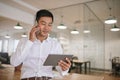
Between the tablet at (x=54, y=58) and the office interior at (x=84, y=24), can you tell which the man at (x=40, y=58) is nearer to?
the tablet at (x=54, y=58)

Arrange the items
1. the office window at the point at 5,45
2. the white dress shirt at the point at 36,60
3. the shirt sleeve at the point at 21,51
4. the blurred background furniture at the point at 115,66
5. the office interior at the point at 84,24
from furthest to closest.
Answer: the office window at the point at 5,45
the blurred background furniture at the point at 115,66
the office interior at the point at 84,24
the white dress shirt at the point at 36,60
the shirt sleeve at the point at 21,51

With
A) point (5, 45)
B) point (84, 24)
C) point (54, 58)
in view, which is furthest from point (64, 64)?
point (5, 45)

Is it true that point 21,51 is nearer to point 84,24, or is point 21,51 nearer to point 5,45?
point 84,24

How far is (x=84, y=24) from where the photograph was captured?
15.0 ft

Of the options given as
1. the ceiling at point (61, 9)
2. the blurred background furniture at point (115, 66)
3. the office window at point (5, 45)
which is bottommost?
the blurred background furniture at point (115, 66)

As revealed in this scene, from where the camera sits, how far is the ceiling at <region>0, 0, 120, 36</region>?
4387 millimetres

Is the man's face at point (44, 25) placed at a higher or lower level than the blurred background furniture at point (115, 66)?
higher

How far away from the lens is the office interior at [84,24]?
434 cm

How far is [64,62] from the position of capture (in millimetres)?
1018

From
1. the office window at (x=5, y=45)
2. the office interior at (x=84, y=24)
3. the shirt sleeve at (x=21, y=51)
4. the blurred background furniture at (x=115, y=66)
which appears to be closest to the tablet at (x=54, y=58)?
the shirt sleeve at (x=21, y=51)

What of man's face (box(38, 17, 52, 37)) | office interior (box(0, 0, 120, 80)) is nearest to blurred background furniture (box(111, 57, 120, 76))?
office interior (box(0, 0, 120, 80))

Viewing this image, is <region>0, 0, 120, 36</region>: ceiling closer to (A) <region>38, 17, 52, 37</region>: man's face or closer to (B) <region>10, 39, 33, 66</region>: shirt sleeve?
(A) <region>38, 17, 52, 37</region>: man's face

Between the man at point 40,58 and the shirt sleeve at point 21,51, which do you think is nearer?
the shirt sleeve at point 21,51

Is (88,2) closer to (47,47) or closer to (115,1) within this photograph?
(115,1)
